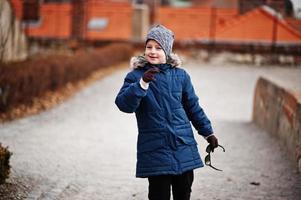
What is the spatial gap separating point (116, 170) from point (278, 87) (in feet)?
9.42

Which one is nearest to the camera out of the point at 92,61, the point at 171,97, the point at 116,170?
the point at 171,97

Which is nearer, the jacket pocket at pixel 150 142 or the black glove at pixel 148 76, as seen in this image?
the black glove at pixel 148 76

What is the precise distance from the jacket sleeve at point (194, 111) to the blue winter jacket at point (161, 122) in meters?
0.07

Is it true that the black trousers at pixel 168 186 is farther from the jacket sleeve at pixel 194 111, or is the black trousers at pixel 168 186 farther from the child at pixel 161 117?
the jacket sleeve at pixel 194 111

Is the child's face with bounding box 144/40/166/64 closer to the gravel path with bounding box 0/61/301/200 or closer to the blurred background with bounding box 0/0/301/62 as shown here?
the gravel path with bounding box 0/61/301/200

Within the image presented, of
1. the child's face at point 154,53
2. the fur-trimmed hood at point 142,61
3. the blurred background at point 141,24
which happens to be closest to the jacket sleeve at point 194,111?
the fur-trimmed hood at point 142,61

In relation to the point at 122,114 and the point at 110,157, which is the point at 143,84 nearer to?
the point at 110,157

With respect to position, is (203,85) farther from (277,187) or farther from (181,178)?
(181,178)

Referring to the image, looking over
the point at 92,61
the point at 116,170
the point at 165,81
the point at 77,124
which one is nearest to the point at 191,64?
the point at 92,61

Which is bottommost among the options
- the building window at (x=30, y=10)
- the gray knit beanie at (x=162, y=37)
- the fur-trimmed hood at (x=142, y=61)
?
the building window at (x=30, y=10)

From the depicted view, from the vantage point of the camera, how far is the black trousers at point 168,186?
3.94 meters

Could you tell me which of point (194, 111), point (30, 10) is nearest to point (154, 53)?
point (194, 111)

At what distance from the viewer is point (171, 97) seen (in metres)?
3.98

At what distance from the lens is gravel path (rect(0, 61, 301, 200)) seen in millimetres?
5813
